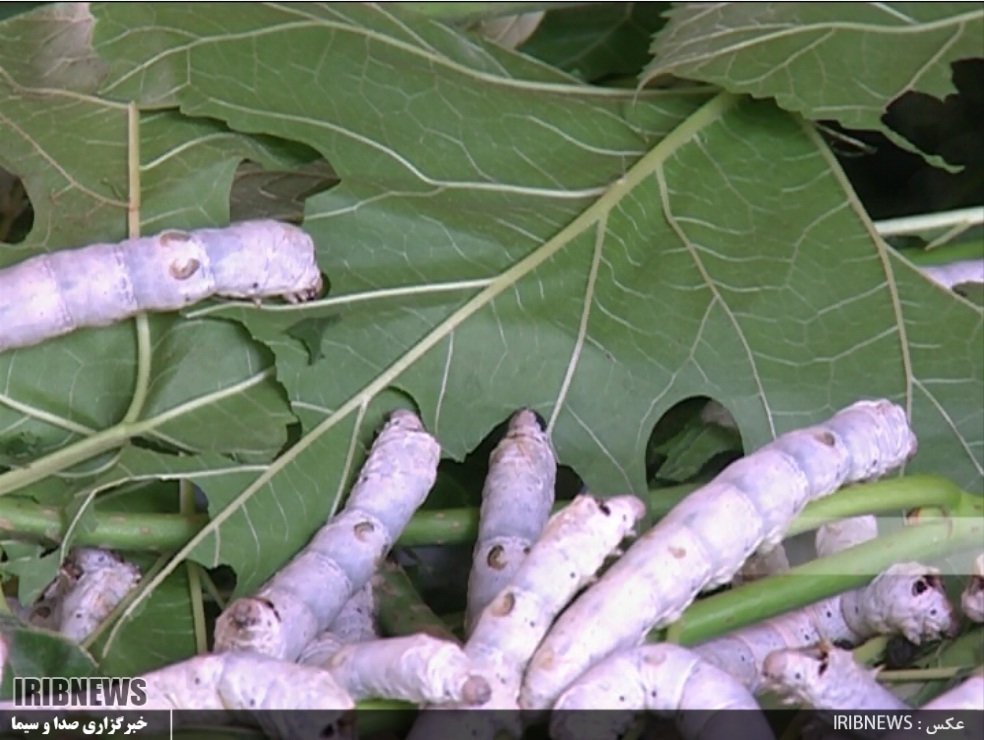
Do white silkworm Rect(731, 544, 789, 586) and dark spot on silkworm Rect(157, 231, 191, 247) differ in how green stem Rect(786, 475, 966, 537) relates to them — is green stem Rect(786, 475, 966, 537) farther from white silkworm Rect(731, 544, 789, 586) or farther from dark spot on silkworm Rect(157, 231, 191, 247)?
dark spot on silkworm Rect(157, 231, 191, 247)

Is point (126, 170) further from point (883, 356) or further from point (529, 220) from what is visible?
point (883, 356)

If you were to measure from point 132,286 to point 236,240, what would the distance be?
11 centimetres

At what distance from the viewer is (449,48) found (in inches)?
57.8

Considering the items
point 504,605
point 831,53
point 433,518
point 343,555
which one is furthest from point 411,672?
point 831,53

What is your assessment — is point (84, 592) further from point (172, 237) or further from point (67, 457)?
point (172, 237)

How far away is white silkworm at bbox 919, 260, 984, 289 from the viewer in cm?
153

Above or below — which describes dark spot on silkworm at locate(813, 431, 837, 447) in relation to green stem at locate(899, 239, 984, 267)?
below

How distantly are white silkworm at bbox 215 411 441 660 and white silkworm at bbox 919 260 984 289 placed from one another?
0.59m

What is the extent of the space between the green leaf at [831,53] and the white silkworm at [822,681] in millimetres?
552

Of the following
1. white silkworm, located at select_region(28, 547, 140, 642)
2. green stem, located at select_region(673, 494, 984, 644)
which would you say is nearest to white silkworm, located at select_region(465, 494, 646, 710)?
green stem, located at select_region(673, 494, 984, 644)

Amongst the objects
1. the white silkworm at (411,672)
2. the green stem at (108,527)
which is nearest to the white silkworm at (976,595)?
the white silkworm at (411,672)

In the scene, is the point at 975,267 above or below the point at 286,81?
below

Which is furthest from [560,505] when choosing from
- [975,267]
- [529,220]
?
[975,267]

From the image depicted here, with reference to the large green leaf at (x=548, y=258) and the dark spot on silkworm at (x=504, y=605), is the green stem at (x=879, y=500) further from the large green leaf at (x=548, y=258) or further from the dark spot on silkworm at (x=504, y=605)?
the dark spot on silkworm at (x=504, y=605)
